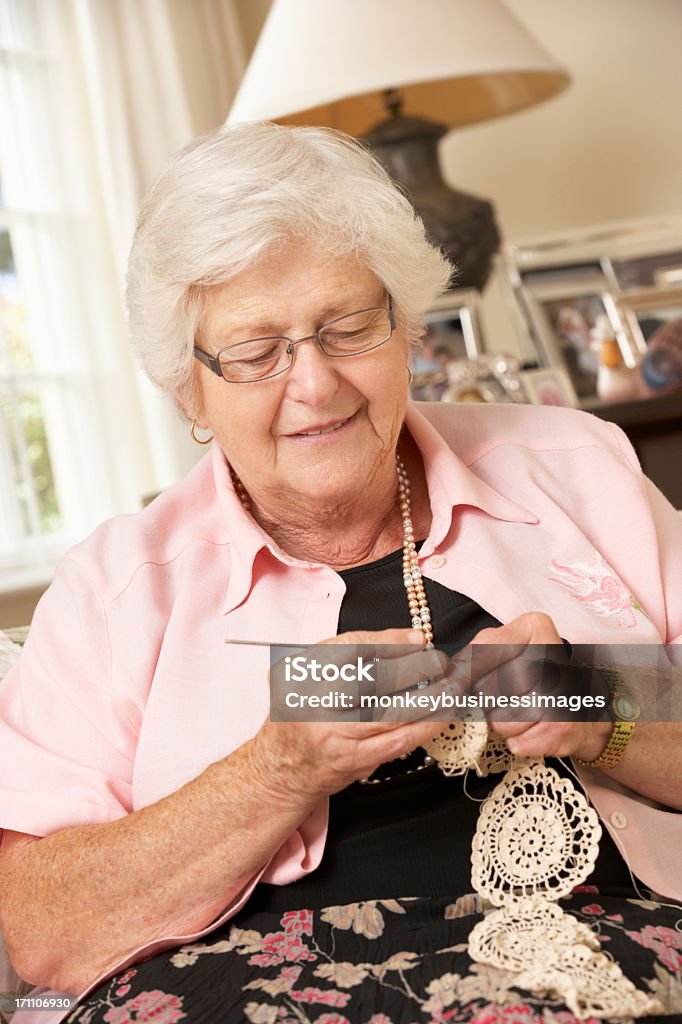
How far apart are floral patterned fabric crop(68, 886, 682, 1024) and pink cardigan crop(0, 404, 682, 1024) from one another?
0.04 meters

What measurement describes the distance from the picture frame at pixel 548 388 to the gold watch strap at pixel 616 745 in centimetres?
122

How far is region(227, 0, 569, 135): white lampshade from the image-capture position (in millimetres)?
2119

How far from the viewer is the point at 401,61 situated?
2.12m

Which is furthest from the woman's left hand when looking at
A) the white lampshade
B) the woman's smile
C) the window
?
the window

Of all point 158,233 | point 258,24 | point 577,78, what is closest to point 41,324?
point 258,24

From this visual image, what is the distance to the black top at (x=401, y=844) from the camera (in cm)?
115

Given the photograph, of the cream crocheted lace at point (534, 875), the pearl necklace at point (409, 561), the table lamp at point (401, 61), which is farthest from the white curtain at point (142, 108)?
the cream crocheted lace at point (534, 875)

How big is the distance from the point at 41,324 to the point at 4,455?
39 cm

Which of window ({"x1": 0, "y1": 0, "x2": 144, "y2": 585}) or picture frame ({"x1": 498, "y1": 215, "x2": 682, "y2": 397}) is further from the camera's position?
window ({"x1": 0, "y1": 0, "x2": 144, "y2": 585})

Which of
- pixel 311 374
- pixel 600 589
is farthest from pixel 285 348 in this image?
pixel 600 589

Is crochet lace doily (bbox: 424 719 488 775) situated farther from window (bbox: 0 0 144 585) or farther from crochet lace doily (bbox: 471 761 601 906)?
window (bbox: 0 0 144 585)

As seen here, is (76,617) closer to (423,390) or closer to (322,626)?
(322,626)

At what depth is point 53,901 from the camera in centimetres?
109

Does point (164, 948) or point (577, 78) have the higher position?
point (577, 78)
